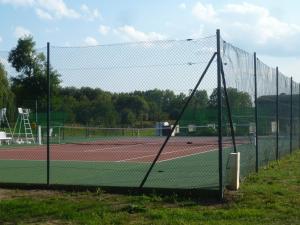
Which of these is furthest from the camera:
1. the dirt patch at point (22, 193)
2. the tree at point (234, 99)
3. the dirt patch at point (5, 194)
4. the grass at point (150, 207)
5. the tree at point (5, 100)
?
the tree at point (5, 100)

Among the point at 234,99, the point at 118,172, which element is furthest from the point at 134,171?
the point at 234,99

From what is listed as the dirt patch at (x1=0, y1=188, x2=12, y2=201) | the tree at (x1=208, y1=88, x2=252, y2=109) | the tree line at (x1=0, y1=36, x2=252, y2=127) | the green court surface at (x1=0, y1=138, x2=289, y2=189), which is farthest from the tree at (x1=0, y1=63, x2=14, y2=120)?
the dirt patch at (x1=0, y1=188, x2=12, y2=201)

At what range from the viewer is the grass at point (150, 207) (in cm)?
856

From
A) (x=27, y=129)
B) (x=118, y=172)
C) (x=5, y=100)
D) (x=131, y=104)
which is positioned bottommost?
(x=118, y=172)

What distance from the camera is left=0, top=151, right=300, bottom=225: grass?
8562mm

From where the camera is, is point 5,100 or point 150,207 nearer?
point 150,207

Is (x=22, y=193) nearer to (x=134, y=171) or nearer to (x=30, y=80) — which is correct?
(x=134, y=171)

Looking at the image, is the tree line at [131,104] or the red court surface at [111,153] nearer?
the tree line at [131,104]

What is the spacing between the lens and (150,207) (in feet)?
31.3

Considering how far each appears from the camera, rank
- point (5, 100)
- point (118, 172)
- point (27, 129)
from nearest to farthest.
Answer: point (118, 172) < point (5, 100) < point (27, 129)

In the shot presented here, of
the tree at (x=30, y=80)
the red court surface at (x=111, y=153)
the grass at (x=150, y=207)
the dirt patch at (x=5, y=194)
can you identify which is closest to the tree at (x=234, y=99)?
the grass at (x=150, y=207)

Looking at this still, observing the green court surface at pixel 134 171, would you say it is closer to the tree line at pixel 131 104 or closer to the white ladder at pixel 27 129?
the tree line at pixel 131 104

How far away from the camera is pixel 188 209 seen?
30.5ft

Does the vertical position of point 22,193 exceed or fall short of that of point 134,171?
it falls short
